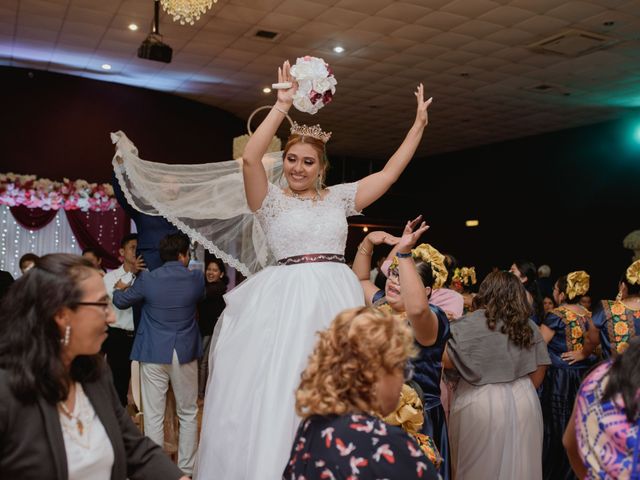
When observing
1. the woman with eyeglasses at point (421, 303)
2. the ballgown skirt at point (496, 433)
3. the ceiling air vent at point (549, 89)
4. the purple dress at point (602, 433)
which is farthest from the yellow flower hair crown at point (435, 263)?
the ceiling air vent at point (549, 89)

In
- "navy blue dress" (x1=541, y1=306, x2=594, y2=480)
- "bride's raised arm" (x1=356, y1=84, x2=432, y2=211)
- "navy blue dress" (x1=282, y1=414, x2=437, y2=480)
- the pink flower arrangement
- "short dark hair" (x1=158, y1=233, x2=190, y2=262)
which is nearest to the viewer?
"navy blue dress" (x1=282, y1=414, x2=437, y2=480)

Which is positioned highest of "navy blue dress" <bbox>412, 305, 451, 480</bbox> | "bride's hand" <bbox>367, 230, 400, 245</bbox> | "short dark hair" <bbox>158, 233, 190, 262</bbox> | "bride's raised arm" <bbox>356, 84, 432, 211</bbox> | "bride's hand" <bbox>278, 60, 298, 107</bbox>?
"bride's hand" <bbox>278, 60, 298, 107</bbox>

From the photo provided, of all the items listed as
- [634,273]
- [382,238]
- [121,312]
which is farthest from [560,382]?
[121,312]

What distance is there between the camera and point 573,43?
7598 mm

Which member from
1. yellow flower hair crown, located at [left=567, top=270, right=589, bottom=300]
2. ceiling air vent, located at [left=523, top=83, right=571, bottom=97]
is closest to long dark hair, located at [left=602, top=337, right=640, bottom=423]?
yellow flower hair crown, located at [left=567, top=270, right=589, bottom=300]

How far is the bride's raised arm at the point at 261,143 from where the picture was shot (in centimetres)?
269

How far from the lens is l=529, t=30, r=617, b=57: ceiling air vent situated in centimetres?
732

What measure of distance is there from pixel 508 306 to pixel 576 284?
4.92 ft

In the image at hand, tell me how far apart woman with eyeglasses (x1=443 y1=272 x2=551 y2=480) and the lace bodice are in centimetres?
124

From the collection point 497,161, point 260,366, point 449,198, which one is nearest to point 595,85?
point 497,161

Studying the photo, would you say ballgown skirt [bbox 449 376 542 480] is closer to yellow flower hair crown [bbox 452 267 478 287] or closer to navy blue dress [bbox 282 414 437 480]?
yellow flower hair crown [bbox 452 267 478 287]

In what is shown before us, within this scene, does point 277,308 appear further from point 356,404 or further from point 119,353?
point 119,353

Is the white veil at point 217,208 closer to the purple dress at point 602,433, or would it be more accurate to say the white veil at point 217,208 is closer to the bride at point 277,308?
the bride at point 277,308

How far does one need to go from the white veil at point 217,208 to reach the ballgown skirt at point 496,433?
1401 millimetres
